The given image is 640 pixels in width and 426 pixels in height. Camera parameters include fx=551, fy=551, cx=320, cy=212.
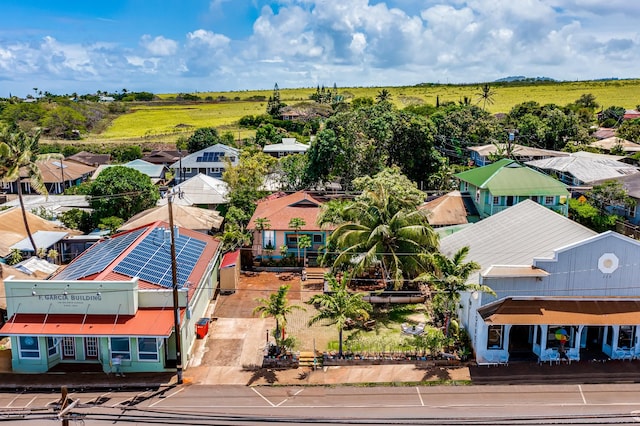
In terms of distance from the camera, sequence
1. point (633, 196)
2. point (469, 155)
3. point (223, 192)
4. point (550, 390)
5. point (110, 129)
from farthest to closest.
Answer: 1. point (110, 129)
2. point (469, 155)
3. point (223, 192)
4. point (633, 196)
5. point (550, 390)

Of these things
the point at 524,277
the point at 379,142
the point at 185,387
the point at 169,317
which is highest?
the point at 379,142

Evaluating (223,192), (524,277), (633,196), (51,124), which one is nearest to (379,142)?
(223,192)

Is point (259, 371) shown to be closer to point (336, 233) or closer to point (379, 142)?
point (336, 233)

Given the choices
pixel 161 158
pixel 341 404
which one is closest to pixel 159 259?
pixel 341 404

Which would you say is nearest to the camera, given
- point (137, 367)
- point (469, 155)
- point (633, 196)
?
point (137, 367)

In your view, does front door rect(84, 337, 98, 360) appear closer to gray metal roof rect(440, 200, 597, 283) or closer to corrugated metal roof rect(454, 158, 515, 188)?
gray metal roof rect(440, 200, 597, 283)

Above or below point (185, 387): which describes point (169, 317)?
above

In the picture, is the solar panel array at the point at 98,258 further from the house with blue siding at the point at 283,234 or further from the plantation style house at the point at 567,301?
the plantation style house at the point at 567,301

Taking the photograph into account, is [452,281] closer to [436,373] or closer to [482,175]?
[436,373]
